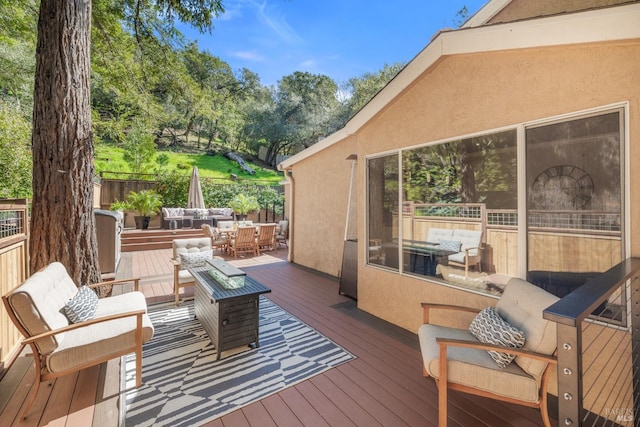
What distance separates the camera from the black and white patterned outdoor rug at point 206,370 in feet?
7.75

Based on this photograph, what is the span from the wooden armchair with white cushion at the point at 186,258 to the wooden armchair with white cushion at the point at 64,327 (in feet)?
5.40

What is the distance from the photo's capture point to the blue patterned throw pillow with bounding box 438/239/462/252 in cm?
352

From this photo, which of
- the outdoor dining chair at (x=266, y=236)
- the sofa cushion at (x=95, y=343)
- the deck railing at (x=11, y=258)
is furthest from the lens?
the outdoor dining chair at (x=266, y=236)

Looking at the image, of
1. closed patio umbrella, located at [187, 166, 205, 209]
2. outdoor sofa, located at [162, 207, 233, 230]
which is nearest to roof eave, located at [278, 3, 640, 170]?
closed patio umbrella, located at [187, 166, 205, 209]

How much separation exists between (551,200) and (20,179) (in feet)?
38.0

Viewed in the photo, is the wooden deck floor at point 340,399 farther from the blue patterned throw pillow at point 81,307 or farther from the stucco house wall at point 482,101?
the stucco house wall at point 482,101

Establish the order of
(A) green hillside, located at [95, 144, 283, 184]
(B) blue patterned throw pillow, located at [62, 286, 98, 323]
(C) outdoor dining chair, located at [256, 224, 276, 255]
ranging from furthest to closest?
(A) green hillside, located at [95, 144, 283, 184]
(C) outdoor dining chair, located at [256, 224, 276, 255]
(B) blue patterned throw pillow, located at [62, 286, 98, 323]

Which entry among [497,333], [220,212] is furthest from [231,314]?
[220,212]

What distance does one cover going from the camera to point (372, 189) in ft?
14.3

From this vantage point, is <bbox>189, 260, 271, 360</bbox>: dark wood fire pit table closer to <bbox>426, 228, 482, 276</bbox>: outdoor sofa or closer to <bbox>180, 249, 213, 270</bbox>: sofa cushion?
<bbox>180, 249, 213, 270</bbox>: sofa cushion

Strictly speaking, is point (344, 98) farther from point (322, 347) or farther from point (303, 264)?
point (322, 347)

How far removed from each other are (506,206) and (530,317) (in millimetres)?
1288

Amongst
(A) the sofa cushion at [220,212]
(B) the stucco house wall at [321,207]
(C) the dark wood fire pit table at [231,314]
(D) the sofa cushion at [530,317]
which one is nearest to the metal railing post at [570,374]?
(D) the sofa cushion at [530,317]

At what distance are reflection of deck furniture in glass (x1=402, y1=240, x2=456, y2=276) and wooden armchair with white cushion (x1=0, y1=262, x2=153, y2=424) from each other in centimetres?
318
